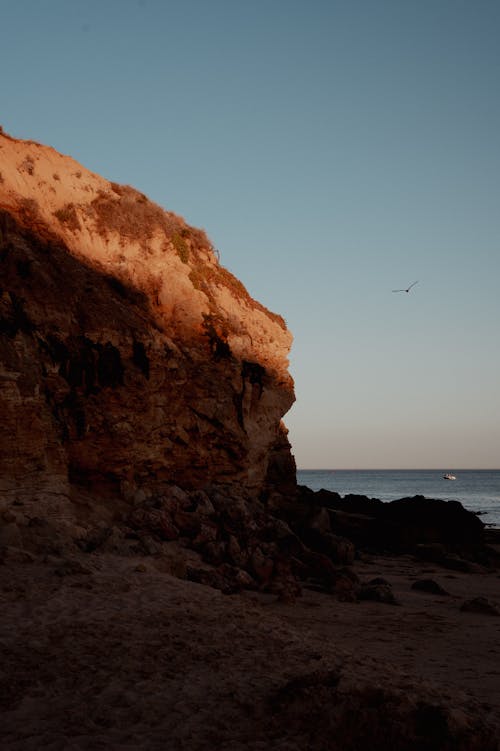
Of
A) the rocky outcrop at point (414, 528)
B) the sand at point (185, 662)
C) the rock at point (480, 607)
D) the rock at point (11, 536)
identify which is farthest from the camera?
the rocky outcrop at point (414, 528)

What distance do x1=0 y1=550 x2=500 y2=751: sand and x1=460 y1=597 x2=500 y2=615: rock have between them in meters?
0.90

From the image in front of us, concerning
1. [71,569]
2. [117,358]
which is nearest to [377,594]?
[71,569]

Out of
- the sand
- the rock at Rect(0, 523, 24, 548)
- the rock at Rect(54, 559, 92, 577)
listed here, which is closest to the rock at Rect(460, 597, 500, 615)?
the sand

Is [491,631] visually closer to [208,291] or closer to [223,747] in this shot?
[223,747]

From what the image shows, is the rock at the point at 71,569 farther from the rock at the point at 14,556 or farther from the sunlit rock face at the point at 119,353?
the sunlit rock face at the point at 119,353

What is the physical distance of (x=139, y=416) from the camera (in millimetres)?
16953

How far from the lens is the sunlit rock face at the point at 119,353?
14180mm

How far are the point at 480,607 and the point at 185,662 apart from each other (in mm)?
8581

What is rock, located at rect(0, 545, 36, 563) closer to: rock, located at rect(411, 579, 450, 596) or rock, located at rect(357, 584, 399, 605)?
rock, located at rect(357, 584, 399, 605)

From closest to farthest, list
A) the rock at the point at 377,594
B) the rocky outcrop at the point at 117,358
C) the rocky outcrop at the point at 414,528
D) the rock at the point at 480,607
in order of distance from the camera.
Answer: the rock at the point at 480,607 < the rock at the point at 377,594 < the rocky outcrop at the point at 117,358 < the rocky outcrop at the point at 414,528

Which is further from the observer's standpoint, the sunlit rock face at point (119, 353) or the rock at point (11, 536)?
the sunlit rock face at point (119, 353)

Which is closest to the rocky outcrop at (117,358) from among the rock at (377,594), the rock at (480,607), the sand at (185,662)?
the sand at (185,662)

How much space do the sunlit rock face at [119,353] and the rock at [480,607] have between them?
858cm

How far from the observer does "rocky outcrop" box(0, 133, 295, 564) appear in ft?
46.1
